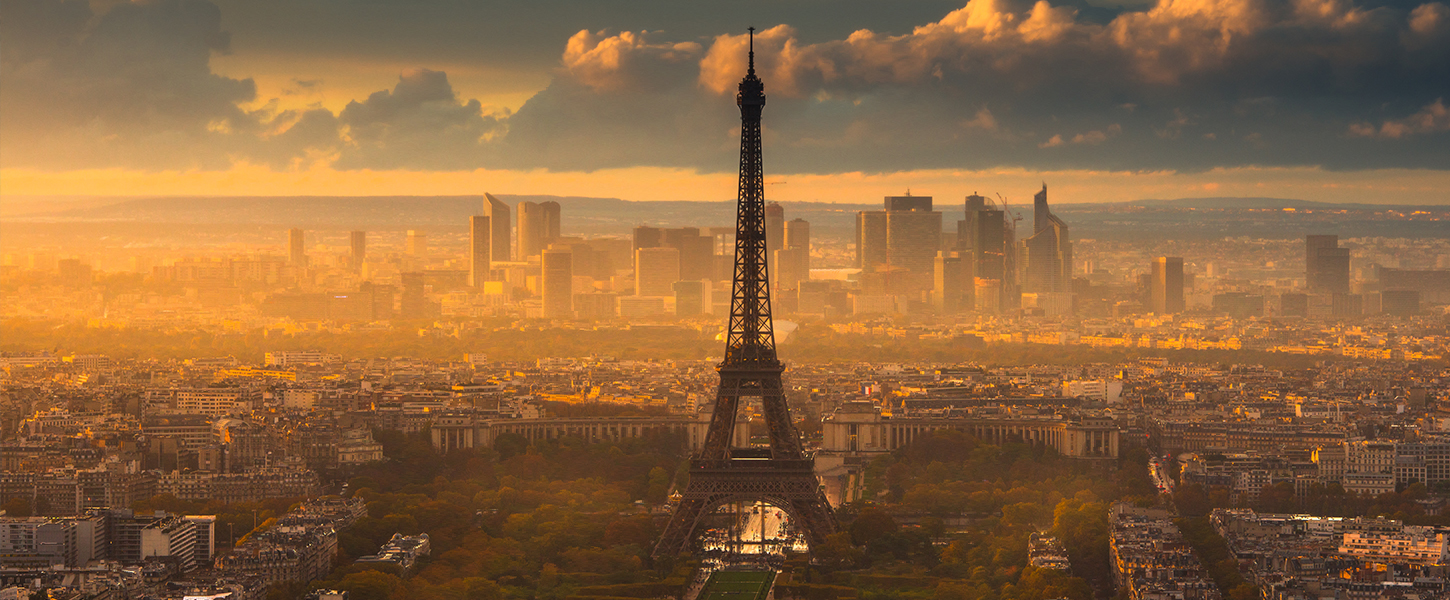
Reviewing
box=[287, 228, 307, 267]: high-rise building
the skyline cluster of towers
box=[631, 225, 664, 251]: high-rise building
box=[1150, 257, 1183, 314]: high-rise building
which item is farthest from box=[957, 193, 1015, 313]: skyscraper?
box=[287, 228, 307, 267]: high-rise building

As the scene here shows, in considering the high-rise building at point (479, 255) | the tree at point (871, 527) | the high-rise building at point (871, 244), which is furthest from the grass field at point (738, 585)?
the high-rise building at point (871, 244)

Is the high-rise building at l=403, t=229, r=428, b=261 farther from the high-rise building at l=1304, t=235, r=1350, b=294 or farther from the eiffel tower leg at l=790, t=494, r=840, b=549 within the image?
the eiffel tower leg at l=790, t=494, r=840, b=549

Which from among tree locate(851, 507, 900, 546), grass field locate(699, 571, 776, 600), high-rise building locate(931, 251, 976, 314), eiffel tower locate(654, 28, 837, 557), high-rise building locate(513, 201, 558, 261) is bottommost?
grass field locate(699, 571, 776, 600)

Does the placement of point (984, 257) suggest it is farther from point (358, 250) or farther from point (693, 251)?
point (358, 250)

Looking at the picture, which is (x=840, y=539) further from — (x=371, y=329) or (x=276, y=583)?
(x=371, y=329)

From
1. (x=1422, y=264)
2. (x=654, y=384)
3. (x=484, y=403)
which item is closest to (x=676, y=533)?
(x=484, y=403)

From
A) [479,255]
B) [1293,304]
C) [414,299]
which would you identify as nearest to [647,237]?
[479,255]

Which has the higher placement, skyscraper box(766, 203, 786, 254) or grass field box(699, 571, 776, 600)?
skyscraper box(766, 203, 786, 254)
